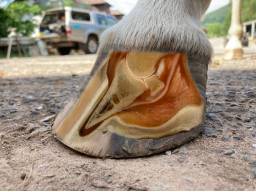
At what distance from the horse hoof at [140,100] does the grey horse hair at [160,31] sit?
4cm

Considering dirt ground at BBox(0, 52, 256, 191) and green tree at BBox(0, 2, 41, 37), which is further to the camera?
green tree at BBox(0, 2, 41, 37)

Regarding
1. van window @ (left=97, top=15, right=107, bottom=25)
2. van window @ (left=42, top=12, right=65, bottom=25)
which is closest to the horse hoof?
van window @ (left=42, top=12, right=65, bottom=25)

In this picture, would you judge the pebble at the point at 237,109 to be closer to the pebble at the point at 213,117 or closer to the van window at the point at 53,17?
the pebble at the point at 213,117

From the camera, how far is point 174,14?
109 centimetres

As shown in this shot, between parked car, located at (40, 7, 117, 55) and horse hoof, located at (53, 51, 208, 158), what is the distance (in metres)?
8.36

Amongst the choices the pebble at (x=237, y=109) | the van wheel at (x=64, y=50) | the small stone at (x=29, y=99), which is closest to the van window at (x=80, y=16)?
the van wheel at (x=64, y=50)

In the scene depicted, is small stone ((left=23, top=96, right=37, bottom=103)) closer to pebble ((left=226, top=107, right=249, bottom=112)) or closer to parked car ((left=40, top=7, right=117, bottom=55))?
pebble ((left=226, top=107, right=249, bottom=112))

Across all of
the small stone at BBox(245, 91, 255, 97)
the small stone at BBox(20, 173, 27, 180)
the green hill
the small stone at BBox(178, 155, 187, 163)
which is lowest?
the small stone at BBox(178, 155, 187, 163)

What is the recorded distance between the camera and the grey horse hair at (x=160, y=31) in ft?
3.37

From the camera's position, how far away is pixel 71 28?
28.9ft

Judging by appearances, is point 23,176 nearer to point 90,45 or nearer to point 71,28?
point 71,28

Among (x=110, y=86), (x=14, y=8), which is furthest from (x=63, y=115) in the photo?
(x=14, y=8)

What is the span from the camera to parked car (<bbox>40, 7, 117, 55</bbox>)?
352 inches

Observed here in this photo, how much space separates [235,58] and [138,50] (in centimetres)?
459
